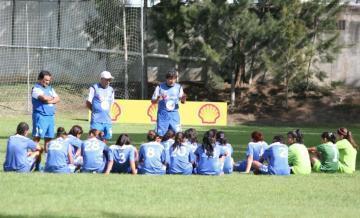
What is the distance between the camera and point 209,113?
1318 inches

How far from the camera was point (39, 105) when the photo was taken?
1619 centimetres

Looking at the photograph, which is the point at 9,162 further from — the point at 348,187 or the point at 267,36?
the point at 267,36

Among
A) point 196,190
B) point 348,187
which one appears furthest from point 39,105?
point 348,187

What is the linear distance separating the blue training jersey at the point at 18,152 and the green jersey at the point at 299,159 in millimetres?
4862

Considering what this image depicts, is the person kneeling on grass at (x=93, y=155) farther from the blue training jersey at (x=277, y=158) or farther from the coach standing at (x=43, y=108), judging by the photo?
the blue training jersey at (x=277, y=158)

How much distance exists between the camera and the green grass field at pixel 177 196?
31.8 feet

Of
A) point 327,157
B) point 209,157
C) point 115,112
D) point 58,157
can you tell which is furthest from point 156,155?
point 115,112

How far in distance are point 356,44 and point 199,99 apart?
8508 mm

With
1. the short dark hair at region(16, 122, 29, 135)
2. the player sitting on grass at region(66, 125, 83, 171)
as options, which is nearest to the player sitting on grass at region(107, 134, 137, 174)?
the player sitting on grass at region(66, 125, 83, 171)

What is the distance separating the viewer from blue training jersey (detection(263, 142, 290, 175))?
560 inches

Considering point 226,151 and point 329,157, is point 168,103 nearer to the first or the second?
point 226,151

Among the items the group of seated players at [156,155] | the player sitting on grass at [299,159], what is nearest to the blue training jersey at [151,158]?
the group of seated players at [156,155]

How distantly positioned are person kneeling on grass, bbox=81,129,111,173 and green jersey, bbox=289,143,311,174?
11.7 feet

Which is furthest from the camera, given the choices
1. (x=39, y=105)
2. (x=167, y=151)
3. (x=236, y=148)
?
(x=236, y=148)
